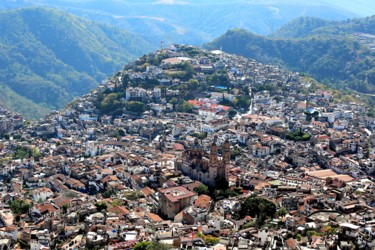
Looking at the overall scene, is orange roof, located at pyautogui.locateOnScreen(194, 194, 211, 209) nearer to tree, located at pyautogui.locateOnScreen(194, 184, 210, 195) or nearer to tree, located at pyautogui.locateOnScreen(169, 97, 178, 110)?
tree, located at pyautogui.locateOnScreen(194, 184, 210, 195)

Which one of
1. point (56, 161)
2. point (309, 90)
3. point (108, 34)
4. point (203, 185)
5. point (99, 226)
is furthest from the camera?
point (108, 34)

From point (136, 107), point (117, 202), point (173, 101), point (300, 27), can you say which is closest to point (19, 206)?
point (117, 202)

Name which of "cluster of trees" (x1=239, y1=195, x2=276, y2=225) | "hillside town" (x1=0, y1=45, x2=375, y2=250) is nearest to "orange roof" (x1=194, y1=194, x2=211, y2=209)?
"hillside town" (x1=0, y1=45, x2=375, y2=250)

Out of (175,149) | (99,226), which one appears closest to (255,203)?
(99,226)

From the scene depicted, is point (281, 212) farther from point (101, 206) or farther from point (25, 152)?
point (25, 152)

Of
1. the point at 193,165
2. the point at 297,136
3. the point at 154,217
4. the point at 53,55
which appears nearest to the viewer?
the point at 154,217

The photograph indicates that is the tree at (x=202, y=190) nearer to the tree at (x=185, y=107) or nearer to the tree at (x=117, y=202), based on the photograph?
the tree at (x=117, y=202)

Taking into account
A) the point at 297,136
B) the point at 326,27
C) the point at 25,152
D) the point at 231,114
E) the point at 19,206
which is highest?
the point at 326,27

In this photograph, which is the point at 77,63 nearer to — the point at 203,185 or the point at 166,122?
the point at 166,122
